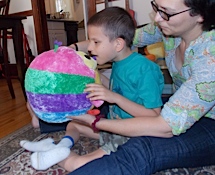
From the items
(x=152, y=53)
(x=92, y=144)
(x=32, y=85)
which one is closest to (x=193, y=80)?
(x=32, y=85)

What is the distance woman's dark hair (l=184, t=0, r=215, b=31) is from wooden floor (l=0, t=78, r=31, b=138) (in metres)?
1.14

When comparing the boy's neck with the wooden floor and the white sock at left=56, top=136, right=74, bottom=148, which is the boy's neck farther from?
the wooden floor

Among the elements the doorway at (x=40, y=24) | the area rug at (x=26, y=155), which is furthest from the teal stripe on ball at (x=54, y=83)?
the doorway at (x=40, y=24)

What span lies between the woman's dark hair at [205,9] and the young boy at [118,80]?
0.25 meters

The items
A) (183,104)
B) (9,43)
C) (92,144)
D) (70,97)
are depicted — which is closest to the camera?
(183,104)

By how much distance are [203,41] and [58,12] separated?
3.02m

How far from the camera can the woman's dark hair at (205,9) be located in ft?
2.29

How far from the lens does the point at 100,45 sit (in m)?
0.96

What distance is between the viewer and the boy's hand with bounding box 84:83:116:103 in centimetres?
80

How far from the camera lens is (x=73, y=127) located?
1212 mm

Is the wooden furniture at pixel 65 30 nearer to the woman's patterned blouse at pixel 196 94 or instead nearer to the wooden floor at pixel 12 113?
the wooden floor at pixel 12 113

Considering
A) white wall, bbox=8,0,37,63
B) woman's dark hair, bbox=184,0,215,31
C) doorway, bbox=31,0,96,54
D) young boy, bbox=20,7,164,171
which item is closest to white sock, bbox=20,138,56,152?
young boy, bbox=20,7,164,171

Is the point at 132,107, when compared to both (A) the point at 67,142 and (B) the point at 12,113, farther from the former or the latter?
(B) the point at 12,113

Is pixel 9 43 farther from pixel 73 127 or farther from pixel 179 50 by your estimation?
pixel 179 50
